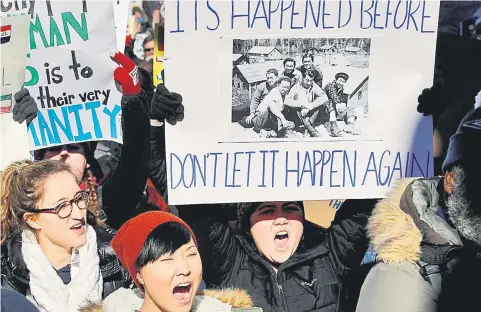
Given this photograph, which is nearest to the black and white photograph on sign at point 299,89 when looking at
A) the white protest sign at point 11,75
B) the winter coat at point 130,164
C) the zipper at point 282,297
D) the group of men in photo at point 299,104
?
the group of men in photo at point 299,104

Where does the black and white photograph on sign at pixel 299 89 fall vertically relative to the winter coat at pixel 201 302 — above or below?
above

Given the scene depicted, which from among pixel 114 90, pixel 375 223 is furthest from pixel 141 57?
pixel 375 223

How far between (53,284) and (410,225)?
1.21m

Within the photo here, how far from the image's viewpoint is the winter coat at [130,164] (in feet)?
10.3

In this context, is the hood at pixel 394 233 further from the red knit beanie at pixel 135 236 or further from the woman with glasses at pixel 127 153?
the woman with glasses at pixel 127 153

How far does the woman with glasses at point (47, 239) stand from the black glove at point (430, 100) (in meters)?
1.30

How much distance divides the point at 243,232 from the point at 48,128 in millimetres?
890

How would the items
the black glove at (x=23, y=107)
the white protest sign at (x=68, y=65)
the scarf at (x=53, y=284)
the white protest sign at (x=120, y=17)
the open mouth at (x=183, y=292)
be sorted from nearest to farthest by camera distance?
the open mouth at (x=183, y=292) < the scarf at (x=53, y=284) < the black glove at (x=23, y=107) < the white protest sign at (x=68, y=65) < the white protest sign at (x=120, y=17)

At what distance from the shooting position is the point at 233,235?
3.27 metres

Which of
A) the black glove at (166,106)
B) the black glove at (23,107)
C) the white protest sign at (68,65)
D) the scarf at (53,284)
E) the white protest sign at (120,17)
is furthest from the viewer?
the white protest sign at (120,17)

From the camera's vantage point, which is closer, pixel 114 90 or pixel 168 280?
pixel 168 280

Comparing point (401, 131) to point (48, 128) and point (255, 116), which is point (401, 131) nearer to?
point (255, 116)

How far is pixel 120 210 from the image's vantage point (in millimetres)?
3287

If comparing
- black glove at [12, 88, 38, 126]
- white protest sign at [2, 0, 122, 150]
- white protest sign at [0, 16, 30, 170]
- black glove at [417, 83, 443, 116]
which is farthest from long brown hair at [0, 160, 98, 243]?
black glove at [417, 83, 443, 116]
